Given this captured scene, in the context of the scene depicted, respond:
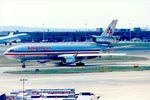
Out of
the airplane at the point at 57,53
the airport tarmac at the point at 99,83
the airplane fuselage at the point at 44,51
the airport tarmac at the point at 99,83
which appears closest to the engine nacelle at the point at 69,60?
the airplane at the point at 57,53

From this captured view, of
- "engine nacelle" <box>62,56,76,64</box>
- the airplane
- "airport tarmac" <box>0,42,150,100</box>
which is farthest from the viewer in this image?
the airplane

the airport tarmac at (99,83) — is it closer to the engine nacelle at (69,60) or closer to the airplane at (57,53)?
the airplane at (57,53)

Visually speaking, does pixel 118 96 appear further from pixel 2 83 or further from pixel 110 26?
pixel 110 26

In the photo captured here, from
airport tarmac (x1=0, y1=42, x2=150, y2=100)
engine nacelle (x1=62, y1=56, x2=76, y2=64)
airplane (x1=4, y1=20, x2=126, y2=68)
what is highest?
airplane (x1=4, y1=20, x2=126, y2=68)

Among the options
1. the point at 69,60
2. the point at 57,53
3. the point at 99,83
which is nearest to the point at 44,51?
the point at 57,53

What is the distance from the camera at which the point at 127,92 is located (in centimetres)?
6412

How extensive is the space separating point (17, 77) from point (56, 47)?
2449 cm

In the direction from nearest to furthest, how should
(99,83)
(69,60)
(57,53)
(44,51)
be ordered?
(99,83), (69,60), (44,51), (57,53)

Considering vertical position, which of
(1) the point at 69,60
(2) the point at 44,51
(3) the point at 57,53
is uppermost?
(2) the point at 44,51

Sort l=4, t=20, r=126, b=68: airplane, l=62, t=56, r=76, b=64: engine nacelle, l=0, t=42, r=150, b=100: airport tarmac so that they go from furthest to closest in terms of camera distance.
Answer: l=4, t=20, r=126, b=68: airplane
l=62, t=56, r=76, b=64: engine nacelle
l=0, t=42, r=150, b=100: airport tarmac

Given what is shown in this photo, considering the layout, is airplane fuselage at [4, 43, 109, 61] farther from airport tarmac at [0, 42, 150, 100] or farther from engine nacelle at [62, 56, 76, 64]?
airport tarmac at [0, 42, 150, 100]

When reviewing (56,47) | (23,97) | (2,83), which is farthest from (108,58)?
(23,97)

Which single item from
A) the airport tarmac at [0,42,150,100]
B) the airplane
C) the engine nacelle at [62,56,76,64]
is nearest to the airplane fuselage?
the airplane

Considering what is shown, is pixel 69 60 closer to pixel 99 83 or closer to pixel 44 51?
pixel 44 51
